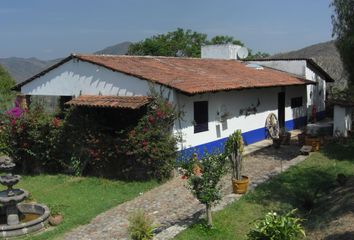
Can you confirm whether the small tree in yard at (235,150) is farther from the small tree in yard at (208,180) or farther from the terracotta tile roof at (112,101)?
the terracotta tile roof at (112,101)

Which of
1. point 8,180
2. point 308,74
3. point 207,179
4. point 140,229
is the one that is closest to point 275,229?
point 207,179

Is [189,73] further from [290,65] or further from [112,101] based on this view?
[290,65]

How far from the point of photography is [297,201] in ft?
37.6

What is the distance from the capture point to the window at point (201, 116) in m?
15.4

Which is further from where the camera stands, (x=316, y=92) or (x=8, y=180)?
(x=316, y=92)

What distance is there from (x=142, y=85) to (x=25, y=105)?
5.67 metres

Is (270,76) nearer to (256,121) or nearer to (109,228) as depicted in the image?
(256,121)

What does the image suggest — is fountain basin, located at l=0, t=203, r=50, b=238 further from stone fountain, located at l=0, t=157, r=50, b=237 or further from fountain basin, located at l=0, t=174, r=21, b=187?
fountain basin, located at l=0, t=174, r=21, b=187

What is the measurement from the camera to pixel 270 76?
68.7 ft

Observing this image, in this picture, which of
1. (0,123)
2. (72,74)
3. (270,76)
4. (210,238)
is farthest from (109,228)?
(270,76)

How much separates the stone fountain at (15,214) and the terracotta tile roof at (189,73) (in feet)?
16.9

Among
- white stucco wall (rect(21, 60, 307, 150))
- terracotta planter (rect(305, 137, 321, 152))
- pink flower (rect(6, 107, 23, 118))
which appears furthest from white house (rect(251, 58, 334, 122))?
pink flower (rect(6, 107, 23, 118))

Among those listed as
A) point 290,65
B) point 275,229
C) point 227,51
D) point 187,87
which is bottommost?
point 275,229

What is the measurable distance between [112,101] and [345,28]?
10156 mm
